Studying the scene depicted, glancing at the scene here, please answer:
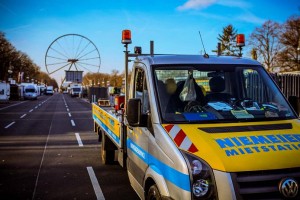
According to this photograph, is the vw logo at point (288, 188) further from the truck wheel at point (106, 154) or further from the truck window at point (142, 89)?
the truck wheel at point (106, 154)

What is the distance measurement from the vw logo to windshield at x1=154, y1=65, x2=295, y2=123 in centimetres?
105

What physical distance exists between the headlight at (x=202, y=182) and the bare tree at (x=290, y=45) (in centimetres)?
5526

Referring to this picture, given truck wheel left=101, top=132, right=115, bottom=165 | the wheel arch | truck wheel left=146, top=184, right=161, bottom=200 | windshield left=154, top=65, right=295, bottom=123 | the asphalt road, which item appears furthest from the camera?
truck wheel left=101, top=132, right=115, bottom=165

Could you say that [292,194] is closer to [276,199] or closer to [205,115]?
[276,199]

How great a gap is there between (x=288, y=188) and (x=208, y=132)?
966mm

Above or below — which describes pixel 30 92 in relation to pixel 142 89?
below

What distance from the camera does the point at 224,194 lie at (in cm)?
288

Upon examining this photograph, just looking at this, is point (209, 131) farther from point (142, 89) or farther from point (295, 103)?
point (295, 103)

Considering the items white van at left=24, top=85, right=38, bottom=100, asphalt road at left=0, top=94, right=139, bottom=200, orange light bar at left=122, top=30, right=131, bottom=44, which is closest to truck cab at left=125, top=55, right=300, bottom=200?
orange light bar at left=122, top=30, right=131, bottom=44

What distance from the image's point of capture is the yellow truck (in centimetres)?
297

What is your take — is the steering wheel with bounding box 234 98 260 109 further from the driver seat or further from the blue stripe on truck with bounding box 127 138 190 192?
the blue stripe on truck with bounding box 127 138 190 192

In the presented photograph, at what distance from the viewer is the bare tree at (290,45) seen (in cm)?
5314

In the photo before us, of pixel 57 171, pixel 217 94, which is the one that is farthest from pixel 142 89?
pixel 57 171

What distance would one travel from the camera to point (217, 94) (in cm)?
447
